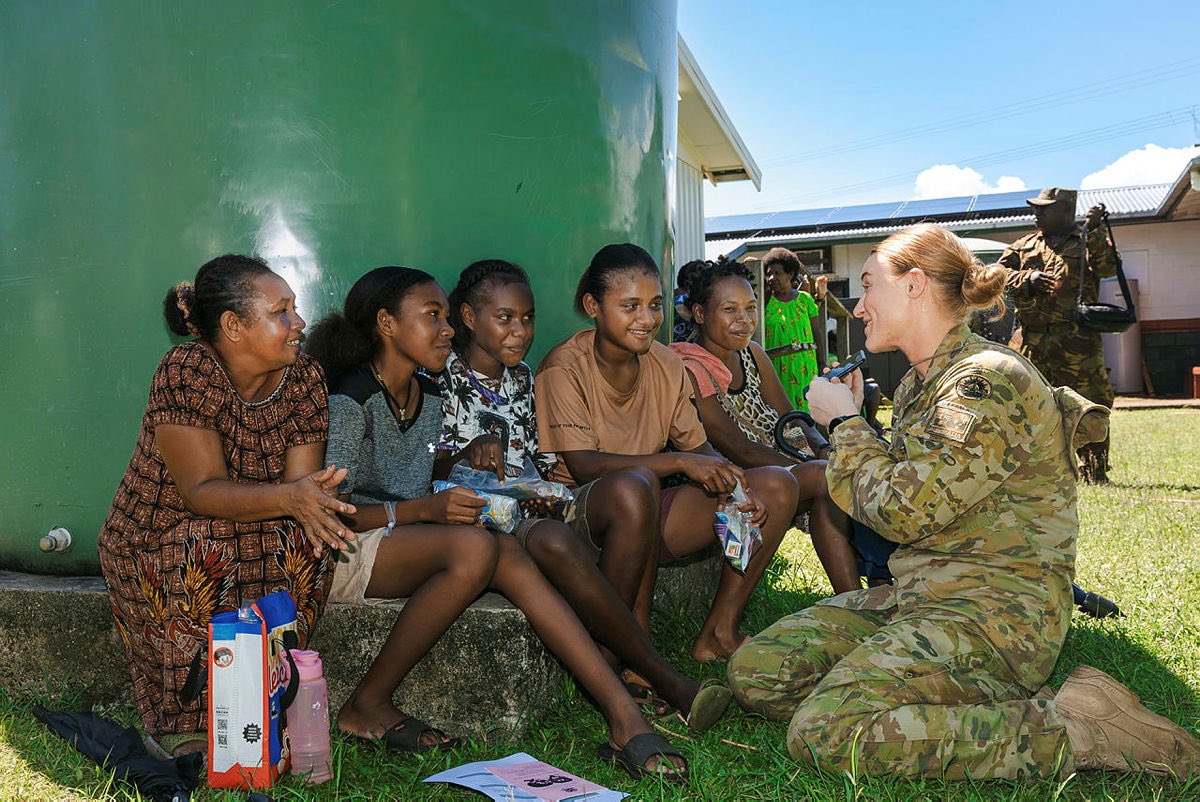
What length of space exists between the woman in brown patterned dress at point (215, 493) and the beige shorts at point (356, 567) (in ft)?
0.29

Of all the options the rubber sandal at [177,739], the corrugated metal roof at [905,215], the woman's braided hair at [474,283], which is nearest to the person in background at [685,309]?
the woman's braided hair at [474,283]

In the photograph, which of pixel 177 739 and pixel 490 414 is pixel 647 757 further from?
pixel 490 414

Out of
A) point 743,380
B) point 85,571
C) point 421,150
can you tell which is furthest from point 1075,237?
point 85,571

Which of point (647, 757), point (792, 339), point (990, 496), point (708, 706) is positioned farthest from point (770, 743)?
point (792, 339)

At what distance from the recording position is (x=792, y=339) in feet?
28.0

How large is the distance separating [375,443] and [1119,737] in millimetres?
2169

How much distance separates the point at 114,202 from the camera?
3.41 m

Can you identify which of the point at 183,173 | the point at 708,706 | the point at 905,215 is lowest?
the point at 708,706

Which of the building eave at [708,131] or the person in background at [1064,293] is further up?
the building eave at [708,131]

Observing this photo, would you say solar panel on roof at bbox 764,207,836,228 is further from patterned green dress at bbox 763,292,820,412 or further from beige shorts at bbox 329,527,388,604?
beige shorts at bbox 329,527,388,604

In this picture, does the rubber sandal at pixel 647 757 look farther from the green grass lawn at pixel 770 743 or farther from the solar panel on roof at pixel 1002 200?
the solar panel on roof at pixel 1002 200

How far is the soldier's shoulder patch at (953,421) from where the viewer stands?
8.21 ft

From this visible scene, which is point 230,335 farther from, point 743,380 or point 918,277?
point 743,380

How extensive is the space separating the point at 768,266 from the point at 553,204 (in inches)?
199
